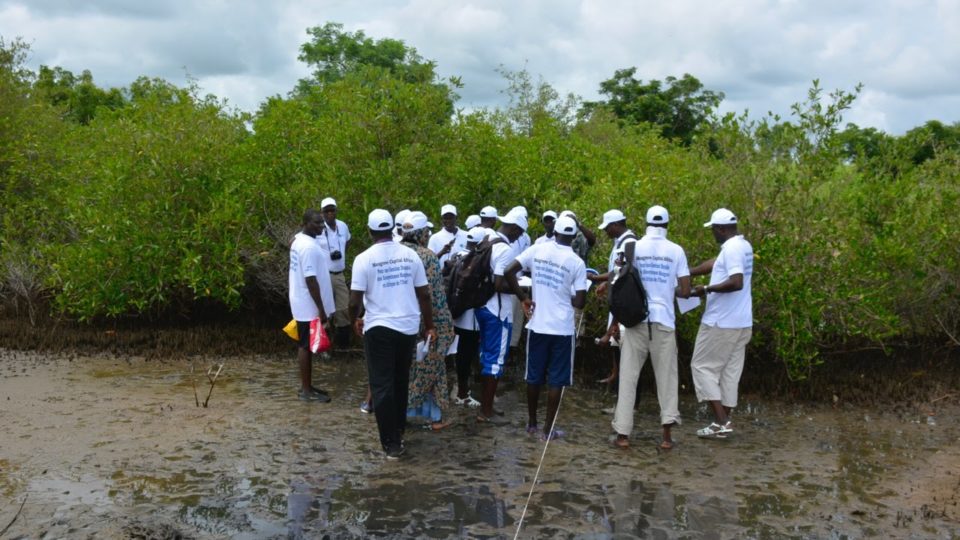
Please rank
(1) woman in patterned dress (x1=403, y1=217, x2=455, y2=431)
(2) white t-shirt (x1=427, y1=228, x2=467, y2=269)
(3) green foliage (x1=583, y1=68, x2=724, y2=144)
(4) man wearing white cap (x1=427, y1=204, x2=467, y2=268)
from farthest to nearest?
(3) green foliage (x1=583, y1=68, x2=724, y2=144)
(4) man wearing white cap (x1=427, y1=204, x2=467, y2=268)
(2) white t-shirt (x1=427, y1=228, x2=467, y2=269)
(1) woman in patterned dress (x1=403, y1=217, x2=455, y2=431)

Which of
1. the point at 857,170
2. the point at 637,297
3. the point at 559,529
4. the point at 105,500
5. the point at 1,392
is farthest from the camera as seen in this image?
the point at 857,170

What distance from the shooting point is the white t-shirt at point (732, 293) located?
6559 mm

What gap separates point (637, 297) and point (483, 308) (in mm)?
1585

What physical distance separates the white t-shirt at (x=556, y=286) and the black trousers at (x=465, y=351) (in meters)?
1.19

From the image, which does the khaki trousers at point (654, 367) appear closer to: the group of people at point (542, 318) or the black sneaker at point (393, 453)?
the group of people at point (542, 318)

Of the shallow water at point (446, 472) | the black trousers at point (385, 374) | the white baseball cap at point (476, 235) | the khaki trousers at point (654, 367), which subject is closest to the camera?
the shallow water at point (446, 472)

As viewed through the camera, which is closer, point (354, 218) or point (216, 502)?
point (216, 502)

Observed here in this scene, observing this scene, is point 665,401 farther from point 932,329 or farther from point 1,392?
point 1,392

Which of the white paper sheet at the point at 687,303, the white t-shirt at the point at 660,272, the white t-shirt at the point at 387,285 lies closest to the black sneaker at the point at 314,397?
the white t-shirt at the point at 387,285

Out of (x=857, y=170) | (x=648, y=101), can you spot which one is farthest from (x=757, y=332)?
(x=648, y=101)

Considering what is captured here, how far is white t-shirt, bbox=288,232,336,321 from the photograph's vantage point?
743cm

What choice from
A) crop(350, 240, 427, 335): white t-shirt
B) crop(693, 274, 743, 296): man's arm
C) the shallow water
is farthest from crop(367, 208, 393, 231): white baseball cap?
crop(693, 274, 743, 296): man's arm

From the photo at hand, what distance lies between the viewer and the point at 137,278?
34.5 ft

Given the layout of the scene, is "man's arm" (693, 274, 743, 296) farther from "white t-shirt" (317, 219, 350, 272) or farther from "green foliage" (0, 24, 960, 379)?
"white t-shirt" (317, 219, 350, 272)
